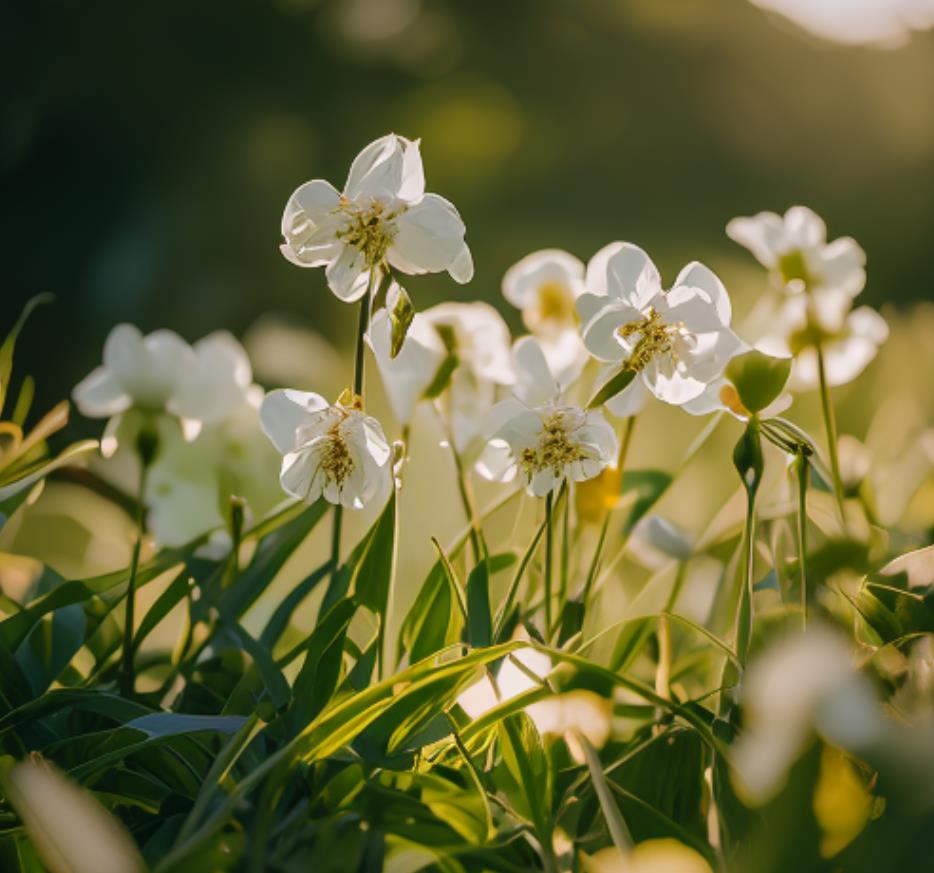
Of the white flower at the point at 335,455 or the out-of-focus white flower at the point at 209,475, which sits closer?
the white flower at the point at 335,455

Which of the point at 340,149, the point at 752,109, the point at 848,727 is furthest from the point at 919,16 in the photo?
the point at 848,727

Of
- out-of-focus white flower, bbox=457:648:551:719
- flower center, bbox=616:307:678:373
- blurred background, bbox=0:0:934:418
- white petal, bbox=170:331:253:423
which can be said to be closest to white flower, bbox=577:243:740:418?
flower center, bbox=616:307:678:373

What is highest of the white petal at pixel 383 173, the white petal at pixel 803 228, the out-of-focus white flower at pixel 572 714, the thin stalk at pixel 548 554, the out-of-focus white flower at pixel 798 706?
the white petal at pixel 803 228

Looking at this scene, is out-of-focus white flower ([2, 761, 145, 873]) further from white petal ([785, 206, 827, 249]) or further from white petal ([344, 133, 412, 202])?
white petal ([785, 206, 827, 249])

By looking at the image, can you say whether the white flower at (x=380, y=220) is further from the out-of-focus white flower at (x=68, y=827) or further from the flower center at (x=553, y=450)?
the out-of-focus white flower at (x=68, y=827)

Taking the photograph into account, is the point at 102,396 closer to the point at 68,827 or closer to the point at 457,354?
the point at 457,354

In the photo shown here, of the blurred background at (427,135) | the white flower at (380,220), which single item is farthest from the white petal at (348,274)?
the blurred background at (427,135)

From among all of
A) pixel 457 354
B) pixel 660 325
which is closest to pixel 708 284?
pixel 660 325
